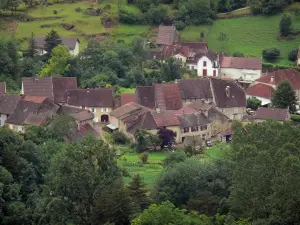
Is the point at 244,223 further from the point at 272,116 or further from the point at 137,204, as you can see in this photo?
the point at 272,116

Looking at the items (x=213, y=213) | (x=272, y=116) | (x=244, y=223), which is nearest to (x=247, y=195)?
(x=244, y=223)

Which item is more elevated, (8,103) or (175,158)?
(8,103)

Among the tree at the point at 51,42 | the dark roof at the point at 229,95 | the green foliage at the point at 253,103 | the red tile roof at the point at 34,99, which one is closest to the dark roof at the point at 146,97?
the dark roof at the point at 229,95

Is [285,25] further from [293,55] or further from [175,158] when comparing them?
[175,158]

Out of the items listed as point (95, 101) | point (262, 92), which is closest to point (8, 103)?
point (95, 101)

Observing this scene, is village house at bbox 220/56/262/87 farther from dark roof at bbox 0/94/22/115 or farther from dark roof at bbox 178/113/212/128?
dark roof at bbox 0/94/22/115

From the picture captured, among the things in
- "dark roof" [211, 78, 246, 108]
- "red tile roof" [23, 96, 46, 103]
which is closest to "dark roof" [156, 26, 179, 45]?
"dark roof" [211, 78, 246, 108]

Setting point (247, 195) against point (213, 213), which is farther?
point (213, 213)

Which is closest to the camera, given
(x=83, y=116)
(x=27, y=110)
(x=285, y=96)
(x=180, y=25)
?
(x=27, y=110)
